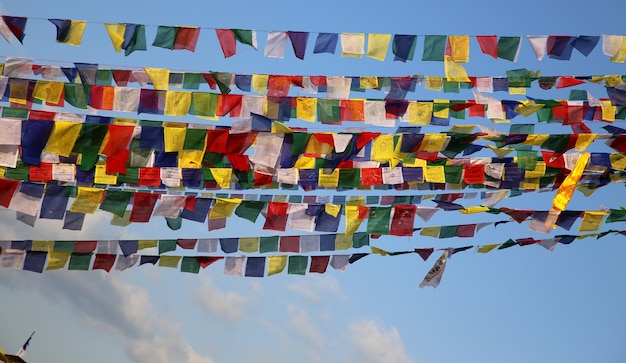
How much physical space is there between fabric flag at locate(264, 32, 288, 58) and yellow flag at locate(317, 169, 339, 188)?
1.88m

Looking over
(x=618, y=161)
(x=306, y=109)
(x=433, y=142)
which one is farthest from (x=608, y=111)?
(x=306, y=109)

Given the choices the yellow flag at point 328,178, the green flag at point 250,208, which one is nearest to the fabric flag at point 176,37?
the green flag at point 250,208

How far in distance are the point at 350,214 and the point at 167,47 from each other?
11.5ft

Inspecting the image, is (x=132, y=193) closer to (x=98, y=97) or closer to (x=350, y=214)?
(x=98, y=97)

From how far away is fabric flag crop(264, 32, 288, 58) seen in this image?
38.9ft

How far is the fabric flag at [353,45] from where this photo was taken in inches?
464

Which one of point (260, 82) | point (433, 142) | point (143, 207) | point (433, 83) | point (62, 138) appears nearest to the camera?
point (62, 138)

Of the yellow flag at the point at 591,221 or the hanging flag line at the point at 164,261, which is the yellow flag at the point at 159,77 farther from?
the yellow flag at the point at 591,221

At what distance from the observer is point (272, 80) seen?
40.4ft

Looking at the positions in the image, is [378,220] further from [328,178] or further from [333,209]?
[328,178]

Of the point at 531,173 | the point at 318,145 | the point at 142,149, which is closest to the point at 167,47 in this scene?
the point at 142,149

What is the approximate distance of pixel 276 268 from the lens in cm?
1166

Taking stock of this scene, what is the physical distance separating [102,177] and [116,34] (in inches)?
79.7

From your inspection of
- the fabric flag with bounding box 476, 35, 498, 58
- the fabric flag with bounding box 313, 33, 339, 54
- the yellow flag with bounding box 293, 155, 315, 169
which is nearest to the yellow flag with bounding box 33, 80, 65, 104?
the yellow flag with bounding box 293, 155, 315, 169
